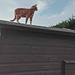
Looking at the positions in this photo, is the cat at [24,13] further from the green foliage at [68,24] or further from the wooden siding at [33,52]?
the green foliage at [68,24]

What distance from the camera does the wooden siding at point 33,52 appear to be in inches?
268

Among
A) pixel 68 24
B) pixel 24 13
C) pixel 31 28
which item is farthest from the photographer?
pixel 68 24

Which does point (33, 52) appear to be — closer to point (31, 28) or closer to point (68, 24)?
point (31, 28)

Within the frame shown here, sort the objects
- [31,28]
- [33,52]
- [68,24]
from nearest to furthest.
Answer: [31,28]
[33,52]
[68,24]

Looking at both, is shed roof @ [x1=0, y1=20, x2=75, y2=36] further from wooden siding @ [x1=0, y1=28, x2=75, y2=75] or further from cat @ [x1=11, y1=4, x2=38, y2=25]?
cat @ [x1=11, y1=4, x2=38, y2=25]

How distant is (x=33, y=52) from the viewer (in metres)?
7.24

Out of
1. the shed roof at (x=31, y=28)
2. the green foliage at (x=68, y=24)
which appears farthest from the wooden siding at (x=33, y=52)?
the green foliage at (x=68, y=24)

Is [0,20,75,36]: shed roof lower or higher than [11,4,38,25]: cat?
lower

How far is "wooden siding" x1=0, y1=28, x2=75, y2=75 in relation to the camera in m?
6.80

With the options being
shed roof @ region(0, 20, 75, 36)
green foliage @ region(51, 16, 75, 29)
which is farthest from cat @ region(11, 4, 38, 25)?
green foliage @ region(51, 16, 75, 29)

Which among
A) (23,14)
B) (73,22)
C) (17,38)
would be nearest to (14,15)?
(23,14)

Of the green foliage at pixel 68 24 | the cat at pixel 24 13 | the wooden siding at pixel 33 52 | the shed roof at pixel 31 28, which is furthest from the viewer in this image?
the green foliage at pixel 68 24

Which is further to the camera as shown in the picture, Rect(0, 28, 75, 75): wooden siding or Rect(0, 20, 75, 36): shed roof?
Rect(0, 28, 75, 75): wooden siding

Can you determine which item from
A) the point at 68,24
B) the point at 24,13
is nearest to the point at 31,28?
the point at 24,13
